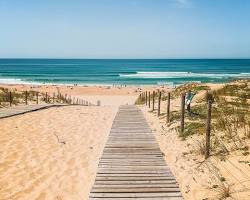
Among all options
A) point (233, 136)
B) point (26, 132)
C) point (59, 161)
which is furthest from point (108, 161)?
point (26, 132)

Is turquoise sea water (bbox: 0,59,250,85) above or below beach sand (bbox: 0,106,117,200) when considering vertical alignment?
below

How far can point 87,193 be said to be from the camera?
25.3 feet

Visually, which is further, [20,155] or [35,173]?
[20,155]

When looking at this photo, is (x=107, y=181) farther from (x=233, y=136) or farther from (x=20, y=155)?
(x=233, y=136)

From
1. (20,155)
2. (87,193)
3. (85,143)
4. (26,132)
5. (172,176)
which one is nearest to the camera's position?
(87,193)

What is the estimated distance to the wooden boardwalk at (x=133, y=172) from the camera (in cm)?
746

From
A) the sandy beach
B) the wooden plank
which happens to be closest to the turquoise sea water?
the sandy beach

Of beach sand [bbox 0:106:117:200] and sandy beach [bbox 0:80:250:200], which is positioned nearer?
sandy beach [bbox 0:80:250:200]

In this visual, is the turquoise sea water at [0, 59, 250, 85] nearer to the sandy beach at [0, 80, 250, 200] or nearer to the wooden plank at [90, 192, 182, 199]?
the sandy beach at [0, 80, 250, 200]

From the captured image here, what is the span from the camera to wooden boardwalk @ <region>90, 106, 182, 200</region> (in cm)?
746

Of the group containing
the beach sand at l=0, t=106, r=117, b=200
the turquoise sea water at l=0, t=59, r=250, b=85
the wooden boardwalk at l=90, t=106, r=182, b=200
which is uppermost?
the wooden boardwalk at l=90, t=106, r=182, b=200

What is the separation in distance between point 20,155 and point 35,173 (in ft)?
5.71

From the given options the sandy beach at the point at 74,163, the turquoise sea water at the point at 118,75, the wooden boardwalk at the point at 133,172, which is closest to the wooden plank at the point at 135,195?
the wooden boardwalk at the point at 133,172

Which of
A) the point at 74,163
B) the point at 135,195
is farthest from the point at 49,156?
the point at 135,195
